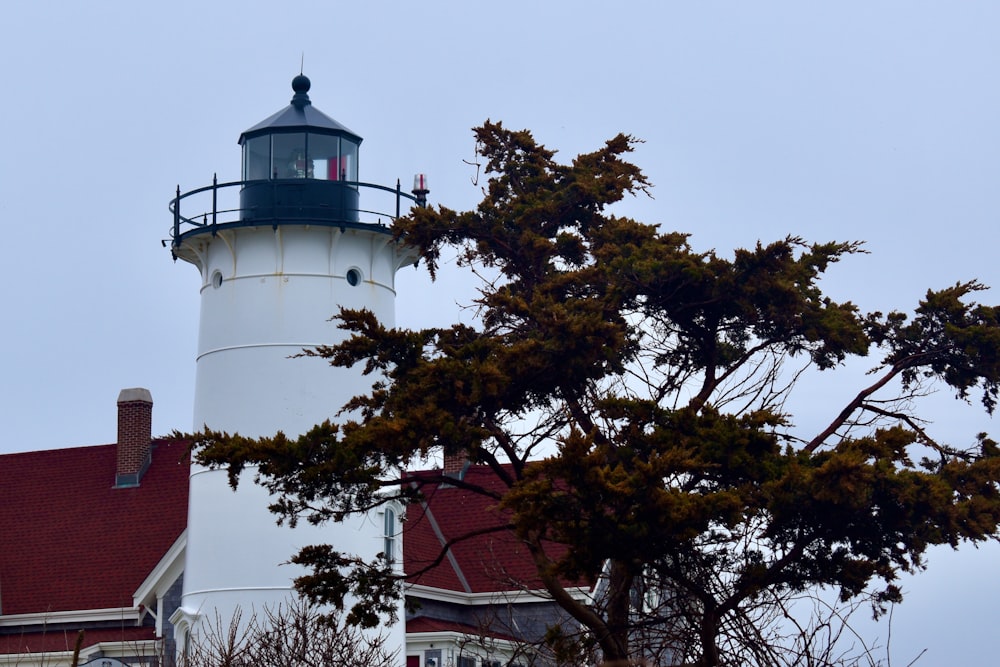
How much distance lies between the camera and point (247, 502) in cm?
2472

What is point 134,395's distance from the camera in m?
32.2

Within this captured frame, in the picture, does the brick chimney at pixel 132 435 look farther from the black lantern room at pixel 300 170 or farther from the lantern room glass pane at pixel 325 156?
the lantern room glass pane at pixel 325 156

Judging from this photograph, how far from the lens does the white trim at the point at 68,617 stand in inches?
1147

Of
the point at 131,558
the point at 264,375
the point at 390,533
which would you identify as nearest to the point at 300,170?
the point at 264,375

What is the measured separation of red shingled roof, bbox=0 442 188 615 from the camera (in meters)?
30.0

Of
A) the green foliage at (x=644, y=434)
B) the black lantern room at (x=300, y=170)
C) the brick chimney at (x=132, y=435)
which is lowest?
the green foliage at (x=644, y=434)

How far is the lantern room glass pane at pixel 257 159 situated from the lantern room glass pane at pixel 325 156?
26.0 inches

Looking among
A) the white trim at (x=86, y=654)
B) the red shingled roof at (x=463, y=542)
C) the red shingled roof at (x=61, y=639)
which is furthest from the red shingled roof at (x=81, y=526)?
the red shingled roof at (x=463, y=542)

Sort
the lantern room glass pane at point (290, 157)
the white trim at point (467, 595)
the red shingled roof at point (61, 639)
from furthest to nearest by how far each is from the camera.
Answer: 1. the white trim at point (467, 595)
2. the red shingled roof at point (61, 639)
3. the lantern room glass pane at point (290, 157)

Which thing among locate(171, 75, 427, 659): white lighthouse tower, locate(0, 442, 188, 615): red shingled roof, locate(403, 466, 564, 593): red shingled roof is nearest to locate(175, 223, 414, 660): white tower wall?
locate(171, 75, 427, 659): white lighthouse tower

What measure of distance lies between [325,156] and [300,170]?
1.48 feet

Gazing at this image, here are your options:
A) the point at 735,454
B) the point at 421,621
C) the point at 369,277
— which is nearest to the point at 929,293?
the point at 735,454

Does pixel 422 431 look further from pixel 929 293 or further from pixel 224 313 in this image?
pixel 224 313

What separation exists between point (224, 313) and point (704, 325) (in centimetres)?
918
